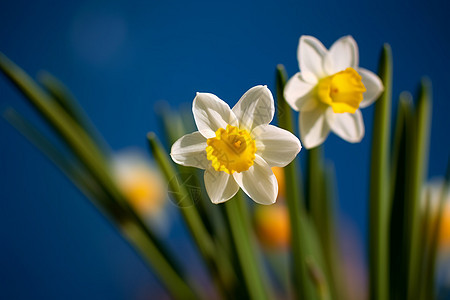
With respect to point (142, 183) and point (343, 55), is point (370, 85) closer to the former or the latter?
point (343, 55)

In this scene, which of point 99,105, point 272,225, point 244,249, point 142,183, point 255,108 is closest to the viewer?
point 255,108

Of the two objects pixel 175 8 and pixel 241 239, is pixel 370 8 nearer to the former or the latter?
pixel 241 239

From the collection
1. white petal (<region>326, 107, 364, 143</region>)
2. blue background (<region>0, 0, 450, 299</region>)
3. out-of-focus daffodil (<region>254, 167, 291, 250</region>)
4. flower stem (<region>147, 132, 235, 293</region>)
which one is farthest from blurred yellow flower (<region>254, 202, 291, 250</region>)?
blue background (<region>0, 0, 450, 299</region>)

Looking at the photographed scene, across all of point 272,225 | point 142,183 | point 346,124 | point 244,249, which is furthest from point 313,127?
point 142,183

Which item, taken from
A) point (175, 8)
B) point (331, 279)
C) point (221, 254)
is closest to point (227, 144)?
point (221, 254)

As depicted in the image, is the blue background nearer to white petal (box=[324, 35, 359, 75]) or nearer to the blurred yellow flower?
the blurred yellow flower

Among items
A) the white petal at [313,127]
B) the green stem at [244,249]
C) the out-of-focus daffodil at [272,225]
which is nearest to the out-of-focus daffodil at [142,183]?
the out-of-focus daffodil at [272,225]
